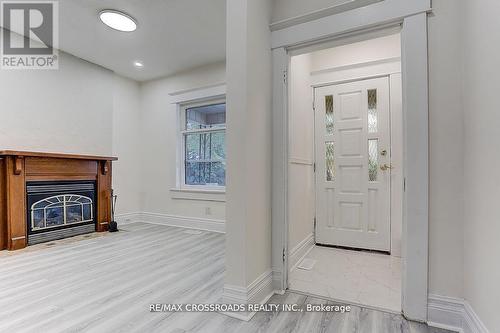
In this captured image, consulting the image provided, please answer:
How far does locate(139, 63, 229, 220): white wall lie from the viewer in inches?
168

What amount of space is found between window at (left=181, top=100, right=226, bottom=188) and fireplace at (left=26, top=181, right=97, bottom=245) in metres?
1.47

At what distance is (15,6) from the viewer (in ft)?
9.04

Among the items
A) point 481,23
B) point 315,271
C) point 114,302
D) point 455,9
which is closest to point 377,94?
point 455,9

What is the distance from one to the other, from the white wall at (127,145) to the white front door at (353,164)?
3.27m

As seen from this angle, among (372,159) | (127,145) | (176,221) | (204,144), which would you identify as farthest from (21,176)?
(372,159)

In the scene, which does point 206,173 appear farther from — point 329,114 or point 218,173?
point 329,114

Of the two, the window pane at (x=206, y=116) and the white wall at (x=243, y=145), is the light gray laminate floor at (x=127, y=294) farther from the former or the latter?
the window pane at (x=206, y=116)

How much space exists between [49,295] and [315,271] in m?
2.16

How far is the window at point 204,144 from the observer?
4230mm

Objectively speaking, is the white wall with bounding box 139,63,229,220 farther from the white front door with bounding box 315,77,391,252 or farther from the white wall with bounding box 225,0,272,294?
the white wall with bounding box 225,0,272,294

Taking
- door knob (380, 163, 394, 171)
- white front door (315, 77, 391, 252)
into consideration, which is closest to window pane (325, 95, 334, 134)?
white front door (315, 77, 391, 252)

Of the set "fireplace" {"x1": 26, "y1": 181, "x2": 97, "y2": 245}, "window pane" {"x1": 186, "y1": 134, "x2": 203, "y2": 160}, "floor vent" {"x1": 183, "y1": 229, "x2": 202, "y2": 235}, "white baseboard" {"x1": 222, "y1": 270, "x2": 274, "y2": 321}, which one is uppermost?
"window pane" {"x1": 186, "y1": 134, "x2": 203, "y2": 160}

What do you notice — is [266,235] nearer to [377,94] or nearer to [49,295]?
[49,295]

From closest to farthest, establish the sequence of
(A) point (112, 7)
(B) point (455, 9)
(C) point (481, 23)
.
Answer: (C) point (481, 23) < (B) point (455, 9) < (A) point (112, 7)
